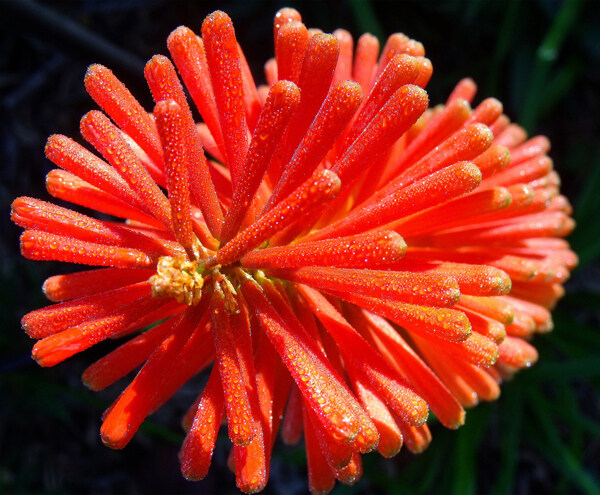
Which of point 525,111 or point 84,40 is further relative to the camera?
point 525,111

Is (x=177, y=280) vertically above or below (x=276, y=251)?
above

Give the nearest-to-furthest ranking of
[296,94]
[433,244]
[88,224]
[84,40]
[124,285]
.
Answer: [296,94]
[88,224]
[124,285]
[433,244]
[84,40]

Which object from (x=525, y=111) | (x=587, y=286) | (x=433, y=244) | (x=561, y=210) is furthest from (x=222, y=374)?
(x=587, y=286)

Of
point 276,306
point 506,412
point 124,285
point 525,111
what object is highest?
point 124,285

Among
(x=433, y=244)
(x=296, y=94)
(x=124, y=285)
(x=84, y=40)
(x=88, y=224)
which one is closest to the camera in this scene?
(x=296, y=94)

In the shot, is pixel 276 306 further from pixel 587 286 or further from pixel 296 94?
pixel 587 286

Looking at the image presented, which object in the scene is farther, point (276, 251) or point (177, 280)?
point (276, 251)

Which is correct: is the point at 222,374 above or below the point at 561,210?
above
